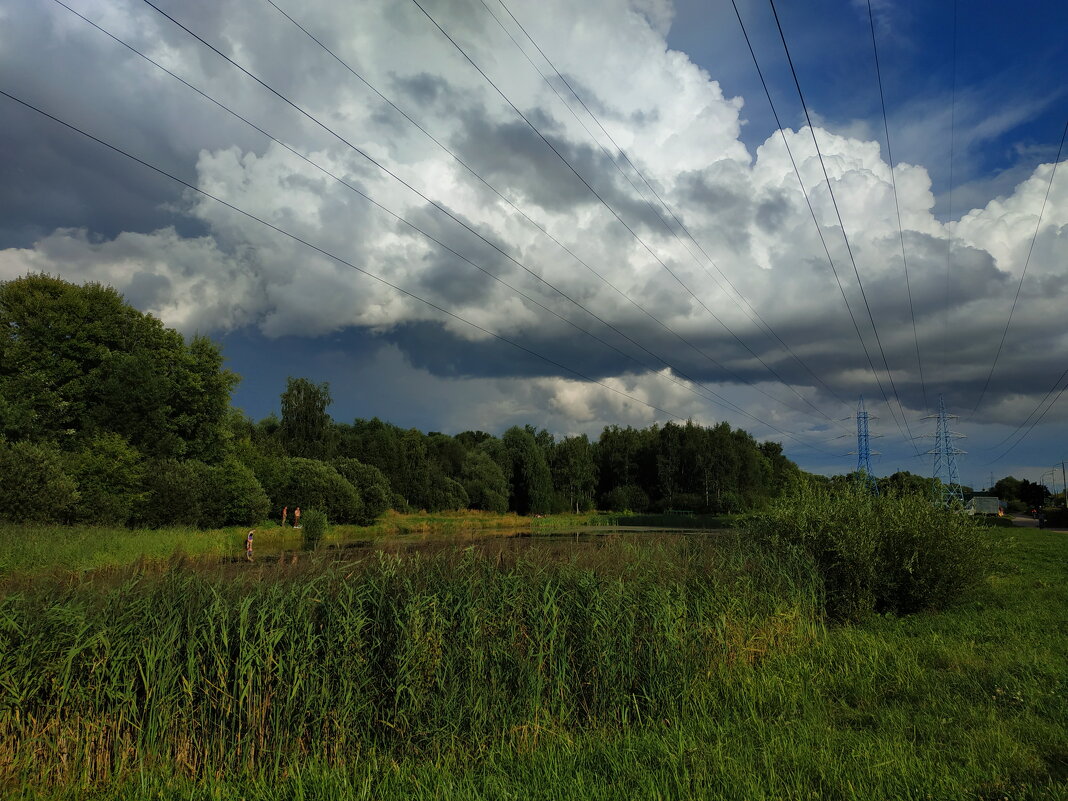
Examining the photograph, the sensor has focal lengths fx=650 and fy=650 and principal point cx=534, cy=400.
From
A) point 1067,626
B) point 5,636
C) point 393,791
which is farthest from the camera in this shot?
point 1067,626

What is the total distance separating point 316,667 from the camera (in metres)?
6.71

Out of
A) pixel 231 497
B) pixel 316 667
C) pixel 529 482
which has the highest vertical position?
pixel 529 482

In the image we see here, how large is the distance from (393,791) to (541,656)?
2.19 meters

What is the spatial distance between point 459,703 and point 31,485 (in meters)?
27.0

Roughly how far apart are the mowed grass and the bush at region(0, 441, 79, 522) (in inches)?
910

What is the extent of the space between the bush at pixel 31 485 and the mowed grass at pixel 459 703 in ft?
75.8

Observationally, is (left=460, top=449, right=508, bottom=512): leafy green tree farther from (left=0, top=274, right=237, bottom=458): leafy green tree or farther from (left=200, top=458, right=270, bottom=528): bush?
(left=0, top=274, right=237, bottom=458): leafy green tree

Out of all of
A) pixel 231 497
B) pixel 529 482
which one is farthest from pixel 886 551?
pixel 529 482

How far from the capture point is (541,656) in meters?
7.45

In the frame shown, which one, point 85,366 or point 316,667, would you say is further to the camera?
point 85,366

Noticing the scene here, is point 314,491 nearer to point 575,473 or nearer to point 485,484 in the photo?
point 485,484

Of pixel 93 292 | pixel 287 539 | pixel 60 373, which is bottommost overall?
pixel 287 539

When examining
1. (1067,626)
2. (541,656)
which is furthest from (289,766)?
(1067,626)

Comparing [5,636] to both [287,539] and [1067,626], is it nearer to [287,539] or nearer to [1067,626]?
[1067,626]
